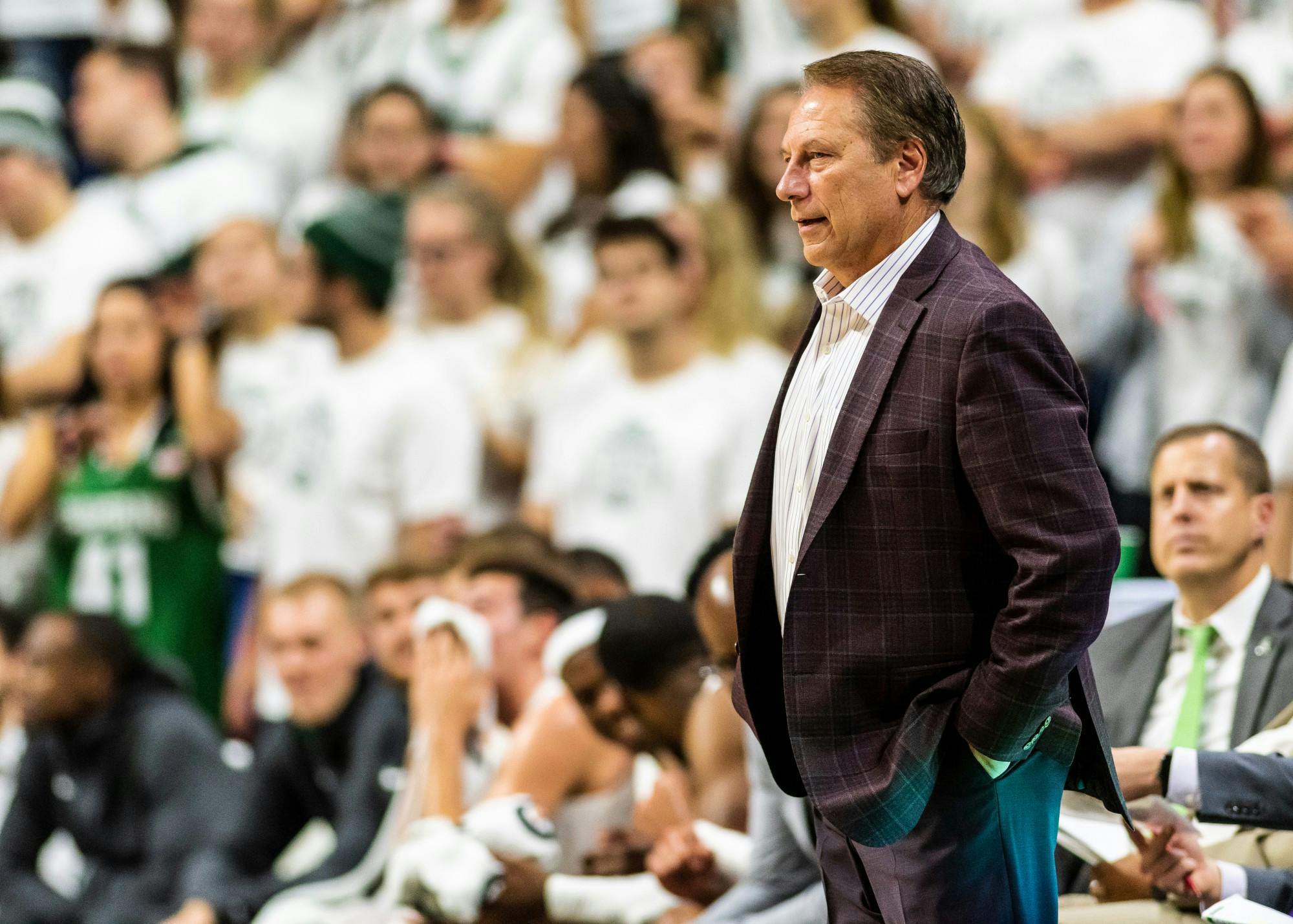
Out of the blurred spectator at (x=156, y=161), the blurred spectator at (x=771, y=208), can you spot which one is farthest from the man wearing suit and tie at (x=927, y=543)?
the blurred spectator at (x=156, y=161)

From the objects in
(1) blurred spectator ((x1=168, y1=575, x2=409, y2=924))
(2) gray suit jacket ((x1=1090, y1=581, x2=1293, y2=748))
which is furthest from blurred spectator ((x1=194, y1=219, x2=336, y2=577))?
(2) gray suit jacket ((x1=1090, y1=581, x2=1293, y2=748))

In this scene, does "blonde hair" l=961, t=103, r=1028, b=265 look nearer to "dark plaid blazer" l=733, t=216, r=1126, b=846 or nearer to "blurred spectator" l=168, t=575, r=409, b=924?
"blurred spectator" l=168, t=575, r=409, b=924

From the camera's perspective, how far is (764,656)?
2.62m

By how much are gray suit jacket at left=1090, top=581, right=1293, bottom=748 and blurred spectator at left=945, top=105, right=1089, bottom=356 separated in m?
2.03

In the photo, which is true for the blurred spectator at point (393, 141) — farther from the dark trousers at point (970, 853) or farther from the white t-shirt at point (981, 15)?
the dark trousers at point (970, 853)

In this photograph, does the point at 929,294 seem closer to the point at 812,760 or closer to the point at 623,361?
the point at 812,760

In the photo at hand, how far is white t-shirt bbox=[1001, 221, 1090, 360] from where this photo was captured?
18.5 ft

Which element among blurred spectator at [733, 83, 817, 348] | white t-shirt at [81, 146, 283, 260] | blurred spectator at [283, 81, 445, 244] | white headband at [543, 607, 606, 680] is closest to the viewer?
white headband at [543, 607, 606, 680]

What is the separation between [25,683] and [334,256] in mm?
1716

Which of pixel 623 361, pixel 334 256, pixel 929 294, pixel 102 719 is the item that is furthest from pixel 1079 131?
pixel 929 294

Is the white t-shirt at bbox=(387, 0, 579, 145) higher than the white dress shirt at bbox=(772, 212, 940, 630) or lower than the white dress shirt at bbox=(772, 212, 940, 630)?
higher

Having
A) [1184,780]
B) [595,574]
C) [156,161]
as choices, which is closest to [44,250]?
[156,161]

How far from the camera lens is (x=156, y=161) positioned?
7.82 metres

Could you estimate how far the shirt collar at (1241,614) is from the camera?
3.47 meters
